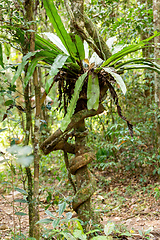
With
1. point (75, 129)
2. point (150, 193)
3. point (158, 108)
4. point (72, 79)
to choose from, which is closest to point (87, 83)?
point (72, 79)

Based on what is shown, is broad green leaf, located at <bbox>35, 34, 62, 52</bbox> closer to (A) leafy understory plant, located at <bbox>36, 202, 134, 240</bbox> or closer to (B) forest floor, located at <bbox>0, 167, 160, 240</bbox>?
(A) leafy understory plant, located at <bbox>36, 202, 134, 240</bbox>

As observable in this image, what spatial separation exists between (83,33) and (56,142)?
2.97 ft

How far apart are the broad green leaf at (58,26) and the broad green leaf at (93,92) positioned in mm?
249

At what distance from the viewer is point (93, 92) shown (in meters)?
1.53

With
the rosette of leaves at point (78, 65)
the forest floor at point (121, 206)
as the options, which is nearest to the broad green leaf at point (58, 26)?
the rosette of leaves at point (78, 65)

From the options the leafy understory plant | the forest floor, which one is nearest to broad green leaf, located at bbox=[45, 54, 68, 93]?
the leafy understory plant

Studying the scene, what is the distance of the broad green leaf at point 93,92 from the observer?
4.95ft

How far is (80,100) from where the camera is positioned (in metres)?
1.75

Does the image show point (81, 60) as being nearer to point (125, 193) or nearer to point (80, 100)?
point (80, 100)

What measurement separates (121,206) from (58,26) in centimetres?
252

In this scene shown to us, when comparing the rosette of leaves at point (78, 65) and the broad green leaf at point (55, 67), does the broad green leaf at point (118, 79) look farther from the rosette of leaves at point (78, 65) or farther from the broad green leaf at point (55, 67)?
the broad green leaf at point (55, 67)

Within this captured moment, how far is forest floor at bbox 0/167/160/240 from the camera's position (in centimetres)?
223

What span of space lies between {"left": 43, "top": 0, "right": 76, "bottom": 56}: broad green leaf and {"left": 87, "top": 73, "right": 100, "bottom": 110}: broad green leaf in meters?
0.25

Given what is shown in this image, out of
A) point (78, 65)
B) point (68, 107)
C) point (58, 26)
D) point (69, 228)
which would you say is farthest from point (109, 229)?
point (58, 26)
